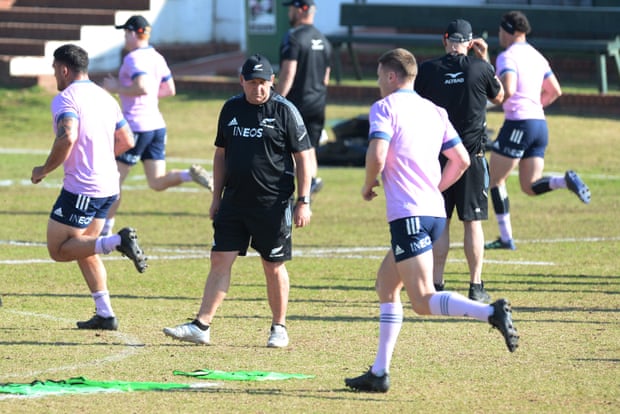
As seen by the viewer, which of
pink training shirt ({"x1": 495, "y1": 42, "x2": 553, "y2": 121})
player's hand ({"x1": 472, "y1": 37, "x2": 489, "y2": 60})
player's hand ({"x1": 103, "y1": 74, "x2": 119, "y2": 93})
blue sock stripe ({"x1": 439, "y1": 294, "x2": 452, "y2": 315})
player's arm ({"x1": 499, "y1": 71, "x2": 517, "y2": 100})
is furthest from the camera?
player's hand ({"x1": 103, "y1": 74, "x2": 119, "y2": 93})

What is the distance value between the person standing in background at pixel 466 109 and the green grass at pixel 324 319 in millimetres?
538

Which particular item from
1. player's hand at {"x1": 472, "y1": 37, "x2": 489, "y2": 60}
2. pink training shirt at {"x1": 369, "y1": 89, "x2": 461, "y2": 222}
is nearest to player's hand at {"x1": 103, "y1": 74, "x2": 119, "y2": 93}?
player's hand at {"x1": 472, "y1": 37, "x2": 489, "y2": 60}

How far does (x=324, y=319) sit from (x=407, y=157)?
2733 millimetres

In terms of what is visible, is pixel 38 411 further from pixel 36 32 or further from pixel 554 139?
pixel 36 32

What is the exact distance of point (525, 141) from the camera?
43.8 ft

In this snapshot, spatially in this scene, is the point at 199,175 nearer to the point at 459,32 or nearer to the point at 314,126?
the point at 314,126

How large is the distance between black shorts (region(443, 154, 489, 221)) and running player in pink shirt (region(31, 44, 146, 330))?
2906 mm

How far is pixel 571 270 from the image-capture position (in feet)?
40.0

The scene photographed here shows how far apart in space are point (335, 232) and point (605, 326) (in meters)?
5.31

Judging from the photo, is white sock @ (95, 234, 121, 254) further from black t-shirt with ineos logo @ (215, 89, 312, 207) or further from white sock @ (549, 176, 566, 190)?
white sock @ (549, 176, 566, 190)

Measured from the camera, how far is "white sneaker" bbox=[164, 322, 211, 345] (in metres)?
8.80

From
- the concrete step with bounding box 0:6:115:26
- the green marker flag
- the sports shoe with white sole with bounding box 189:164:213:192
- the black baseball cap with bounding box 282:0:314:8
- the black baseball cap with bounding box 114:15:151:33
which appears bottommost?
the concrete step with bounding box 0:6:115:26

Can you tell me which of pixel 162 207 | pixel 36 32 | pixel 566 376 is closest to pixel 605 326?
pixel 566 376

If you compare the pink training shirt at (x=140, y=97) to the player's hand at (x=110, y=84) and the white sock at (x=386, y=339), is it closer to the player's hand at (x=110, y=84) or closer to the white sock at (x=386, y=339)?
the player's hand at (x=110, y=84)
